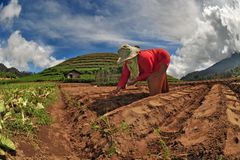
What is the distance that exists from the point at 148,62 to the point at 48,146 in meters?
5.82

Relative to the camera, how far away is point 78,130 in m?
9.86

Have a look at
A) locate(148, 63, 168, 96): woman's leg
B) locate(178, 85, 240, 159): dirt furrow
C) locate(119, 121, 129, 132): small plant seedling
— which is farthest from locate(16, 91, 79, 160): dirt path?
locate(148, 63, 168, 96): woman's leg

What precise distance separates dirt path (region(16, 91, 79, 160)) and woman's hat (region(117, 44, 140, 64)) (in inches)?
151

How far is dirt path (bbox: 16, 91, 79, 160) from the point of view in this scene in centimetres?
701

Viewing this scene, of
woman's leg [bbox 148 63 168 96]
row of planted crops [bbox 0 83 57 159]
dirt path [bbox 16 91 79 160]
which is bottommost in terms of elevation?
dirt path [bbox 16 91 79 160]

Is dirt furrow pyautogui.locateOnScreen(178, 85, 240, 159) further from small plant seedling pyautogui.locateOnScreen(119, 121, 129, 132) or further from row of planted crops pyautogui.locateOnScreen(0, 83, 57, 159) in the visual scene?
row of planted crops pyautogui.locateOnScreen(0, 83, 57, 159)

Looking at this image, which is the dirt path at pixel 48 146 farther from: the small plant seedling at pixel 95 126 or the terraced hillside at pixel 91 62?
the terraced hillside at pixel 91 62

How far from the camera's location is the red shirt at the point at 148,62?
12641 mm

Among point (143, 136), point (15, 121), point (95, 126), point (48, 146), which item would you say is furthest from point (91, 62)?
point (48, 146)

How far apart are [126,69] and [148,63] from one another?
2.92 ft

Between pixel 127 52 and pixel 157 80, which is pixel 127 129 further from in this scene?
pixel 157 80

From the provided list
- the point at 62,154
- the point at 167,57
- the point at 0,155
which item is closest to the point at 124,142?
the point at 62,154

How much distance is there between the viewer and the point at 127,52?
41.6 feet

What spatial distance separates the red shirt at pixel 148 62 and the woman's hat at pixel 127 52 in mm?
227
